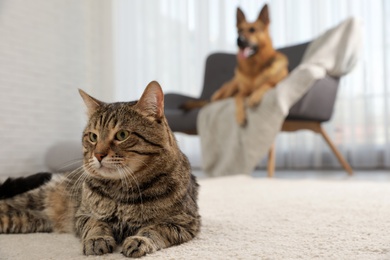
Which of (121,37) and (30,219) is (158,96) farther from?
(121,37)

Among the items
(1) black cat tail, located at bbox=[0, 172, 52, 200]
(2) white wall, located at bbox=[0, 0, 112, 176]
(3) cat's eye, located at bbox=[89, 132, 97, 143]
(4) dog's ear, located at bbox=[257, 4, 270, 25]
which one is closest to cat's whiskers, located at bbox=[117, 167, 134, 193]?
(3) cat's eye, located at bbox=[89, 132, 97, 143]

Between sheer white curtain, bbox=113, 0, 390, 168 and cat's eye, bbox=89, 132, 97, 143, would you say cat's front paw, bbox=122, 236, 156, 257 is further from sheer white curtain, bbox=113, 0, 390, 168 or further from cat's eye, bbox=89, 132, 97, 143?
sheer white curtain, bbox=113, 0, 390, 168

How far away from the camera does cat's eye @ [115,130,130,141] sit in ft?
3.01

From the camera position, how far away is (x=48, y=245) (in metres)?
0.97

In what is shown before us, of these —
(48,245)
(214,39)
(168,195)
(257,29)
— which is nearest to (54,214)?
(48,245)

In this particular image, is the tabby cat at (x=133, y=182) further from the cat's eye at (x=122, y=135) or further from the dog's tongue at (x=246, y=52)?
the dog's tongue at (x=246, y=52)

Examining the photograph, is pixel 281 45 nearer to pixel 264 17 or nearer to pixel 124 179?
pixel 264 17

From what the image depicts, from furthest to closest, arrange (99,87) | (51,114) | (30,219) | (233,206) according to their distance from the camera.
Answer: (99,87)
(51,114)
(233,206)
(30,219)

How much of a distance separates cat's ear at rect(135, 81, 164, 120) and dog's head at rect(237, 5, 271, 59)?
2.07m

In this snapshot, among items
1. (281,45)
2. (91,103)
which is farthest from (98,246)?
(281,45)

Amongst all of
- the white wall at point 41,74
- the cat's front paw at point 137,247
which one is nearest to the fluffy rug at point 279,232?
the cat's front paw at point 137,247

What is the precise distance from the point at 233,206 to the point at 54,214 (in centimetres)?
67

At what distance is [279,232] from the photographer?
42.3 inches

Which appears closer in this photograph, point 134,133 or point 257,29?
point 134,133
